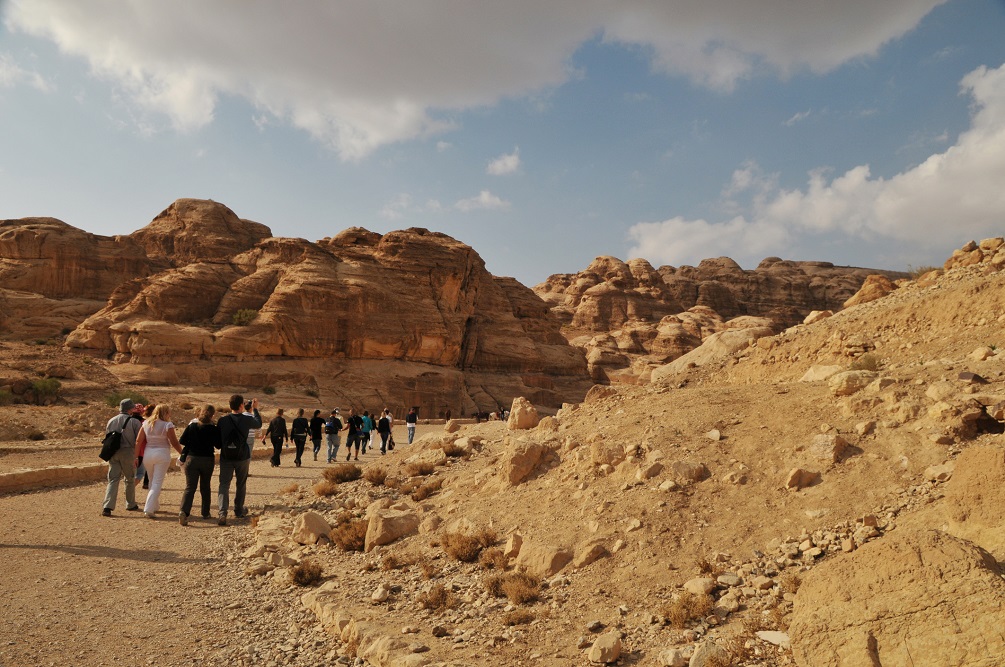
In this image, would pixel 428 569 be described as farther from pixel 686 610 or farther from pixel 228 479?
pixel 228 479

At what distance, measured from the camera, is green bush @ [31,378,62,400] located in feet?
87.6

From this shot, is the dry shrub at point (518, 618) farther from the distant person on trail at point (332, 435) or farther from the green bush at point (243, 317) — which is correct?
the green bush at point (243, 317)

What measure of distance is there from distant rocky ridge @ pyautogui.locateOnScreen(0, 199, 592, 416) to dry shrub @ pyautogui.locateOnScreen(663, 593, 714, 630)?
4027cm

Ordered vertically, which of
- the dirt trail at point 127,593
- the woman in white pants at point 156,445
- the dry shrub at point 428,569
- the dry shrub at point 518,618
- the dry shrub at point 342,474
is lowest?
the dirt trail at point 127,593

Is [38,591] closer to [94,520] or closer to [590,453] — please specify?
[94,520]

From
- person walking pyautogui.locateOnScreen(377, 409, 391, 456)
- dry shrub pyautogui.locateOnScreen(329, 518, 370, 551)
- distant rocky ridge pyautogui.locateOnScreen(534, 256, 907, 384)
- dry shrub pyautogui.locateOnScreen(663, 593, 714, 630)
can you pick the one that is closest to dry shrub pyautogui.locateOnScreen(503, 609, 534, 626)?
dry shrub pyautogui.locateOnScreen(663, 593, 714, 630)

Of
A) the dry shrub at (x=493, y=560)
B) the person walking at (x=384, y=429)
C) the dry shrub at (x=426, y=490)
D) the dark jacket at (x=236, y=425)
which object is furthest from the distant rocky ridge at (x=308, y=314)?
the dry shrub at (x=493, y=560)

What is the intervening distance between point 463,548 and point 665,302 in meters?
83.4

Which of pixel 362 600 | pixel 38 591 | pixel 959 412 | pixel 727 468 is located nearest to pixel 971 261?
pixel 959 412

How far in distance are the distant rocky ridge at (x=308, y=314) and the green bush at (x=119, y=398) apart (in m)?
8.57

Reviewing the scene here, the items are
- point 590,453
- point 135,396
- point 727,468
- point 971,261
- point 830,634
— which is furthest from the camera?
point 135,396

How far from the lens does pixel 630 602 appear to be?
5.43 meters

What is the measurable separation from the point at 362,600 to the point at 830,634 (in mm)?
4543

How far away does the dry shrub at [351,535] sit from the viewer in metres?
8.13
